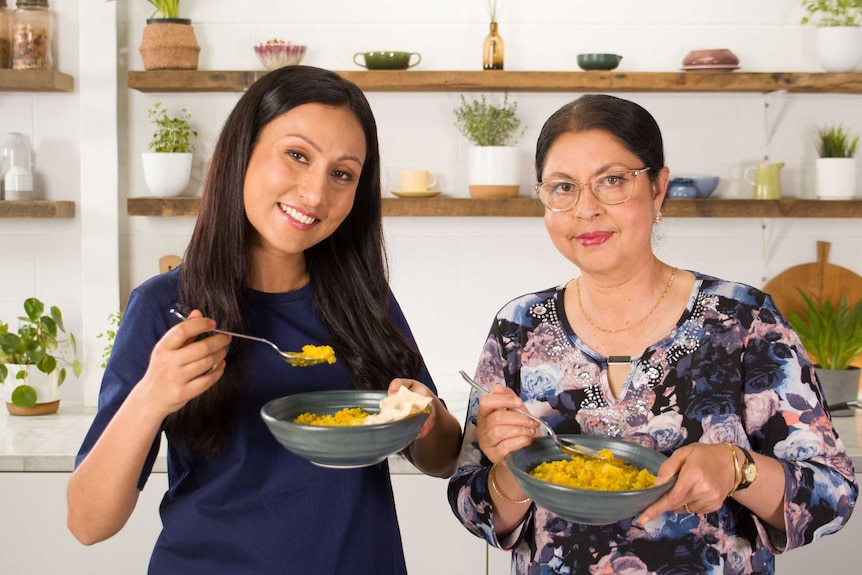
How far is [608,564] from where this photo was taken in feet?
4.58

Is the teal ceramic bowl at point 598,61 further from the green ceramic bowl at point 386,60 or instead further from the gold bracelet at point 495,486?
the gold bracelet at point 495,486

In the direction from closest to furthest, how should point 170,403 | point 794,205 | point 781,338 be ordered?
point 170,403 → point 781,338 → point 794,205

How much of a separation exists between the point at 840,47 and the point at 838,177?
0.44m

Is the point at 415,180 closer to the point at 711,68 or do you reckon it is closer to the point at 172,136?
the point at 172,136

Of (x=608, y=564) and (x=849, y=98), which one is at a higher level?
(x=849, y=98)

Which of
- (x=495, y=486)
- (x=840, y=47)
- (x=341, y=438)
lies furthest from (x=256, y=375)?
(x=840, y=47)

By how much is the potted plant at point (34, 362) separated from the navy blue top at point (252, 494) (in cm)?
177

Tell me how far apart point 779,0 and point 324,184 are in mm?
2447

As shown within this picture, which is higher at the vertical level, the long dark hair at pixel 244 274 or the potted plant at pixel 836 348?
the long dark hair at pixel 244 274

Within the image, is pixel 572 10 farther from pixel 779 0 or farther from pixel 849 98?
pixel 849 98

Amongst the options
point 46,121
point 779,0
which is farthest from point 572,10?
point 46,121

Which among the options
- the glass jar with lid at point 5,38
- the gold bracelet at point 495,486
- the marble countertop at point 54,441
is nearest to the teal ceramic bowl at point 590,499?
the gold bracelet at point 495,486

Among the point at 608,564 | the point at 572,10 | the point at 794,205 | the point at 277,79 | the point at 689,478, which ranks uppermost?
the point at 572,10

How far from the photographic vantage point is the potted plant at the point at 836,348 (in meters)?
2.93
